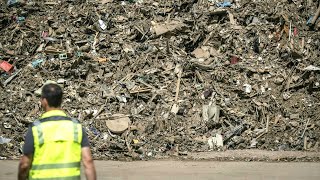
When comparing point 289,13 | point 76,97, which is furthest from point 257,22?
point 76,97

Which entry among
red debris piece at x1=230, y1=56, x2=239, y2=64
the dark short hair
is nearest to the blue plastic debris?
red debris piece at x1=230, y1=56, x2=239, y2=64

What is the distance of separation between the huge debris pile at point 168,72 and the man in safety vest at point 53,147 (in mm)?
6206

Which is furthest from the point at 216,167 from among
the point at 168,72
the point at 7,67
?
the point at 7,67

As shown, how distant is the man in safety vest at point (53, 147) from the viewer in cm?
325

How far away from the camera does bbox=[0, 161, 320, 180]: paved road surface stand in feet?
25.6

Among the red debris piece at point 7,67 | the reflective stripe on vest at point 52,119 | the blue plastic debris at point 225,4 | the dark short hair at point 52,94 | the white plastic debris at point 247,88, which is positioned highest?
the blue plastic debris at point 225,4

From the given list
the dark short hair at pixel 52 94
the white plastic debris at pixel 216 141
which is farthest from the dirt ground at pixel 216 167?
the dark short hair at pixel 52 94

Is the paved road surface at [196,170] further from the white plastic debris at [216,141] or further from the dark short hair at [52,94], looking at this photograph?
the dark short hair at [52,94]

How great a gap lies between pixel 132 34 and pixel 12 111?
12.9 ft

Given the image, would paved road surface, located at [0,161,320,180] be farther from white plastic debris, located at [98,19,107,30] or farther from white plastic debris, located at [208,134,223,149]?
white plastic debris, located at [98,19,107,30]

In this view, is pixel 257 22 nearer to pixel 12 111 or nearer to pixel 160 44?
pixel 160 44

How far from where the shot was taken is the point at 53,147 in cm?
326

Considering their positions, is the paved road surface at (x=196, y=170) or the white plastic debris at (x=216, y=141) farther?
the white plastic debris at (x=216, y=141)

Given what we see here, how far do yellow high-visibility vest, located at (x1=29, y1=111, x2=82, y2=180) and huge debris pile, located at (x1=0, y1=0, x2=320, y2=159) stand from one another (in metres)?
6.23
